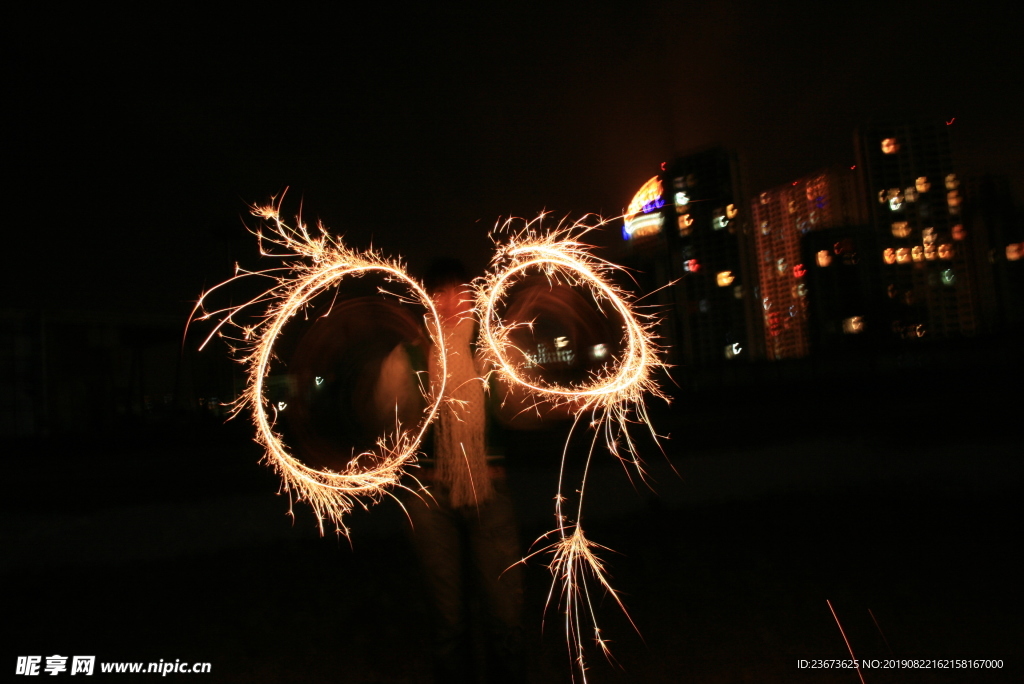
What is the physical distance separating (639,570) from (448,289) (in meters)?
2.90

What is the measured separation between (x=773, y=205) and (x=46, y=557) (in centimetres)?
7892

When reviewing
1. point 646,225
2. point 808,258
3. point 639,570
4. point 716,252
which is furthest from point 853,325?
point 639,570

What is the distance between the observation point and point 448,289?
2574mm

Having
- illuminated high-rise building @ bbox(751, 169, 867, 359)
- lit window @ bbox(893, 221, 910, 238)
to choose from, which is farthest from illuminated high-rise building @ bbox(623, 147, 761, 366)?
lit window @ bbox(893, 221, 910, 238)

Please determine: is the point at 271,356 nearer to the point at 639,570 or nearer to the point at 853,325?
the point at 639,570

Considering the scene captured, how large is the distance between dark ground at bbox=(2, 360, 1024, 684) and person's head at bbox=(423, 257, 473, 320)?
959mm

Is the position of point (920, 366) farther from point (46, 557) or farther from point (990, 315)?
point (46, 557)

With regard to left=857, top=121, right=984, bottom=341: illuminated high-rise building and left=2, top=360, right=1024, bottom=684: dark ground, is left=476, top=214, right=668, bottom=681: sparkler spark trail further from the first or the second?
left=857, top=121, right=984, bottom=341: illuminated high-rise building

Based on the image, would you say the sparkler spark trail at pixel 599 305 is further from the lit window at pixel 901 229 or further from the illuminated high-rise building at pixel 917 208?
the lit window at pixel 901 229

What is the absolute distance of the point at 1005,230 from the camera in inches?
1230

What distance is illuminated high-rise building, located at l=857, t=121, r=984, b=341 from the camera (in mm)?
48312

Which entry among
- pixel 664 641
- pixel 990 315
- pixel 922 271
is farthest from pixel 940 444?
pixel 922 271

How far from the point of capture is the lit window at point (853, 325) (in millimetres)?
34906

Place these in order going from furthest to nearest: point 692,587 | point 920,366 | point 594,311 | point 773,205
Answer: point 773,205
point 920,366
point 692,587
point 594,311
